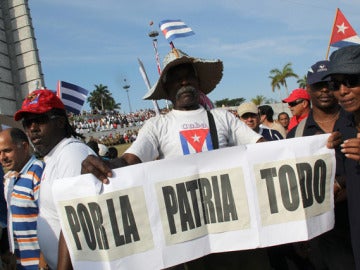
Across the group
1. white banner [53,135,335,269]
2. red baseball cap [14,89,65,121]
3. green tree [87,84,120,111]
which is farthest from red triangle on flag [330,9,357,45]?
green tree [87,84,120,111]

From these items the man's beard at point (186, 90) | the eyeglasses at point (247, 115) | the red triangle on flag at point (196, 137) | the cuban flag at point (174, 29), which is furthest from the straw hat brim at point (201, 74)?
the eyeglasses at point (247, 115)

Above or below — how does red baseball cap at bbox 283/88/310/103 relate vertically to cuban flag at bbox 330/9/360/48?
below

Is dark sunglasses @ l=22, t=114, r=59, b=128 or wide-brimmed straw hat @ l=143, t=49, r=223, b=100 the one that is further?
wide-brimmed straw hat @ l=143, t=49, r=223, b=100

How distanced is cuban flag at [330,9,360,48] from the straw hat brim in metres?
4.29

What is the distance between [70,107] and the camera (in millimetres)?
6570

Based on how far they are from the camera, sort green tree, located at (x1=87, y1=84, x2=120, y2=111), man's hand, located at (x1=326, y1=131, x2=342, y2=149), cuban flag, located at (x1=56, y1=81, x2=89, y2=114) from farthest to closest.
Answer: green tree, located at (x1=87, y1=84, x2=120, y2=111) → cuban flag, located at (x1=56, y1=81, x2=89, y2=114) → man's hand, located at (x1=326, y1=131, x2=342, y2=149)

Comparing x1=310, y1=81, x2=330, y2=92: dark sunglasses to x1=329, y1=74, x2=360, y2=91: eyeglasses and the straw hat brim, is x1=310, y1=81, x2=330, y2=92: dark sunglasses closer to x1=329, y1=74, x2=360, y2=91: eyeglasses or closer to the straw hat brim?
the straw hat brim

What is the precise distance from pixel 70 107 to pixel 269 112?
388 centimetres

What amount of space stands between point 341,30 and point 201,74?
4.72m

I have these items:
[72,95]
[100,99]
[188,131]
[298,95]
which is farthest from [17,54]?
[100,99]

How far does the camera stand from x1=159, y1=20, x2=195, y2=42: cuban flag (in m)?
5.09

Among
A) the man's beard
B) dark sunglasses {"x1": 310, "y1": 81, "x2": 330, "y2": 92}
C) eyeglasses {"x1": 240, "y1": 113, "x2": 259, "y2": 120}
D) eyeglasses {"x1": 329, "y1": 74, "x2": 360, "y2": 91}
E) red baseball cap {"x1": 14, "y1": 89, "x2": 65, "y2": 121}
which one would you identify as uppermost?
red baseball cap {"x1": 14, "y1": 89, "x2": 65, "y2": 121}

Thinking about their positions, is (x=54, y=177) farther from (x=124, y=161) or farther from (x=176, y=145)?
(x=176, y=145)

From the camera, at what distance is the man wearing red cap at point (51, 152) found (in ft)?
8.06
